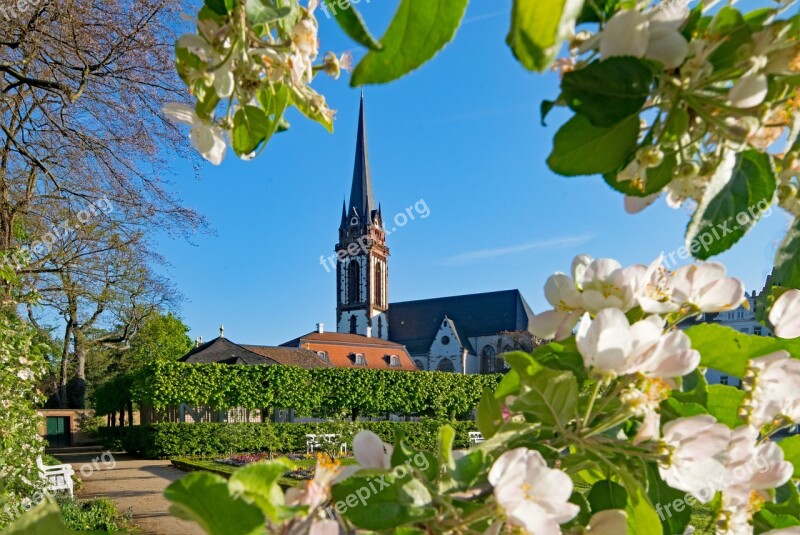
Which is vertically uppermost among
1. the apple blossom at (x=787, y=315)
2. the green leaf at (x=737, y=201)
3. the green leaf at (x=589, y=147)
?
the green leaf at (x=589, y=147)

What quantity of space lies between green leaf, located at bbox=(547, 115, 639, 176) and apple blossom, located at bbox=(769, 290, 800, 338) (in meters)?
0.27

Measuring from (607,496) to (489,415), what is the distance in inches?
5.6

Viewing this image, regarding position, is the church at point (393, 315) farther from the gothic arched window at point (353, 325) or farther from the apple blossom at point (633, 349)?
the apple blossom at point (633, 349)

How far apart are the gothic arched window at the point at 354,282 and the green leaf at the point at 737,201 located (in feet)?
159

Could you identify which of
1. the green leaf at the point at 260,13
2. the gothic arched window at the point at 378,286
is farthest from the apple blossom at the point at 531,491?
the gothic arched window at the point at 378,286

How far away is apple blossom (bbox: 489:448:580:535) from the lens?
417 mm

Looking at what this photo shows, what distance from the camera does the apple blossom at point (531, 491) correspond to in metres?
0.42

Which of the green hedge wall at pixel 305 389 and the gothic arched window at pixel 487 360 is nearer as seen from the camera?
the green hedge wall at pixel 305 389

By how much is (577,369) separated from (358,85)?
1.09 ft

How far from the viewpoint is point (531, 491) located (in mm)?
439

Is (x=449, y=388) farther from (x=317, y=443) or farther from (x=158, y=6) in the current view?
(x=158, y=6)

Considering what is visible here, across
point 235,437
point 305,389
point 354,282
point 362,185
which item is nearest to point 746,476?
point 235,437

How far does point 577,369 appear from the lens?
0.54m

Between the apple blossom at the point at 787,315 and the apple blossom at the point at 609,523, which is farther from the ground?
the apple blossom at the point at 787,315
